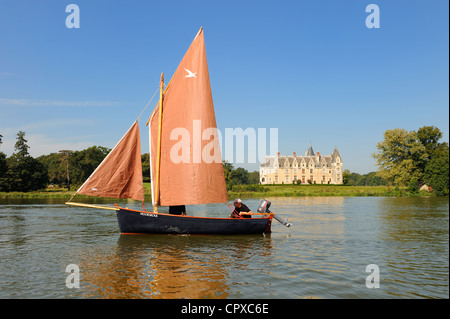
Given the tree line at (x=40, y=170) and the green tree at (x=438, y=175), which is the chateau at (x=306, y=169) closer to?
the tree line at (x=40, y=170)

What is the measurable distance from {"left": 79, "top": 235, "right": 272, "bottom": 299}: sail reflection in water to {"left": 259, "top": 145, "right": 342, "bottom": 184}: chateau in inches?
5197

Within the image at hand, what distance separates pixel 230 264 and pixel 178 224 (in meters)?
6.89

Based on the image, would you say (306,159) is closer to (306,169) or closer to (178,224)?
(306,169)

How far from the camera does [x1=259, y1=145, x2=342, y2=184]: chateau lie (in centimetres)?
14875

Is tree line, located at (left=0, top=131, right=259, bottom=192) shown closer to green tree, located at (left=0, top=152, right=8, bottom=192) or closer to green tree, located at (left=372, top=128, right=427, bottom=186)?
green tree, located at (left=0, top=152, right=8, bottom=192)

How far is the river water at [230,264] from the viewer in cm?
1029

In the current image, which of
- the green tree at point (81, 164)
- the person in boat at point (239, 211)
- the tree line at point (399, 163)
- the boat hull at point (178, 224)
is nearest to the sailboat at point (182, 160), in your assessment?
the boat hull at point (178, 224)

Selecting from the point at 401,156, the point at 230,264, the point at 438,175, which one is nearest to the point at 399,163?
the point at 401,156

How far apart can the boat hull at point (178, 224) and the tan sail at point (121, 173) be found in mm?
1200

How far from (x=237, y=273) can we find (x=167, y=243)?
6.92m

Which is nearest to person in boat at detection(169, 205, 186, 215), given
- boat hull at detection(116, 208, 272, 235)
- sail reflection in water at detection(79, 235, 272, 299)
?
boat hull at detection(116, 208, 272, 235)

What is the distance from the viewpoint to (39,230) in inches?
908
